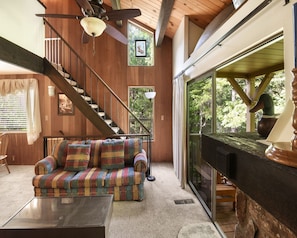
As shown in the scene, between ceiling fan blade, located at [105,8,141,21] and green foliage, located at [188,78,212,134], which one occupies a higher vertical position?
ceiling fan blade, located at [105,8,141,21]

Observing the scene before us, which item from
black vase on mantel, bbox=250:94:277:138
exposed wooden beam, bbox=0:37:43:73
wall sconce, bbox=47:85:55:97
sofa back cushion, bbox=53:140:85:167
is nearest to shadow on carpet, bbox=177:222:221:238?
black vase on mantel, bbox=250:94:277:138

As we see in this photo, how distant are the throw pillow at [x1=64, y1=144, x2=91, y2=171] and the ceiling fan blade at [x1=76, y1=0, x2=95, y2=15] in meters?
2.26

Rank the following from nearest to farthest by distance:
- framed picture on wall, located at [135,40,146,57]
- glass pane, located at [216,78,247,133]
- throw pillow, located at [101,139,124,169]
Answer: throw pillow, located at [101,139,124,169], glass pane, located at [216,78,247,133], framed picture on wall, located at [135,40,146,57]

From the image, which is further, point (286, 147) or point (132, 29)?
point (132, 29)

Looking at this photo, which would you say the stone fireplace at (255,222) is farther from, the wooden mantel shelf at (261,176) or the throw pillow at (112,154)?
the throw pillow at (112,154)

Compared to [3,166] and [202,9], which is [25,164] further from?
[202,9]

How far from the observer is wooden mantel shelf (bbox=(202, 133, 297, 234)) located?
23.1 inches

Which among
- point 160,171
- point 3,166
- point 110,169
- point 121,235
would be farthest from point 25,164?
point 121,235

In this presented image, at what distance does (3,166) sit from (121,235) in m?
4.40

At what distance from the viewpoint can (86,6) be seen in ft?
7.55

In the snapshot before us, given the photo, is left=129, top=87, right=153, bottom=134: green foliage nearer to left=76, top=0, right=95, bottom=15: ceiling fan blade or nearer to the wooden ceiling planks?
the wooden ceiling planks

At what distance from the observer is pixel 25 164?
5414 mm

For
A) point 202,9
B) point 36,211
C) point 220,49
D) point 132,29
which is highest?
point 132,29

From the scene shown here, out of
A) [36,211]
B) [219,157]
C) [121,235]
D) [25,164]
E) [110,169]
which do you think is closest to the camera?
[219,157]
